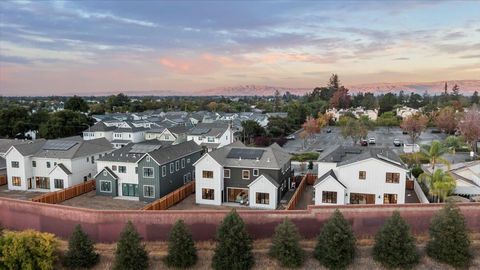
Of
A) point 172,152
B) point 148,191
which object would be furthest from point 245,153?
point 148,191

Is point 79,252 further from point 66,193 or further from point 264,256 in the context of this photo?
point 66,193

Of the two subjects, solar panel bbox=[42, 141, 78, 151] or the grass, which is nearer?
the grass

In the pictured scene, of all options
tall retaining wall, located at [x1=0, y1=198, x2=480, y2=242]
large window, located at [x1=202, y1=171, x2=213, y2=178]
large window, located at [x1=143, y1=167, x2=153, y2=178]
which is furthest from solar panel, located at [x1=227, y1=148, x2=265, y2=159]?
tall retaining wall, located at [x1=0, y1=198, x2=480, y2=242]

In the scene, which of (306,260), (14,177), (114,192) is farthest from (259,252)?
(14,177)

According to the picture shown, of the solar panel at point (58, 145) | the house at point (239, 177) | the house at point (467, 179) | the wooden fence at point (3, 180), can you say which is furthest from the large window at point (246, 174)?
the wooden fence at point (3, 180)

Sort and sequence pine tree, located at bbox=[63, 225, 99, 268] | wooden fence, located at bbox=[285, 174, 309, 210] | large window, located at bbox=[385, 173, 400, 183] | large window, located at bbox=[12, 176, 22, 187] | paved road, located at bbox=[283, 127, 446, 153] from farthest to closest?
paved road, located at bbox=[283, 127, 446, 153], large window, located at bbox=[12, 176, 22, 187], wooden fence, located at bbox=[285, 174, 309, 210], large window, located at bbox=[385, 173, 400, 183], pine tree, located at bbox=[63, 225, 99, 268]

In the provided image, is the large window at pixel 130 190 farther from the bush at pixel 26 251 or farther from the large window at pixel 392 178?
the large window at pixel 392 178

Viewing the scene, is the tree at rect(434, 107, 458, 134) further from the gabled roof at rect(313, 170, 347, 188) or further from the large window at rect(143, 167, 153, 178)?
the large window at rect(143, 167, 153, 178)
